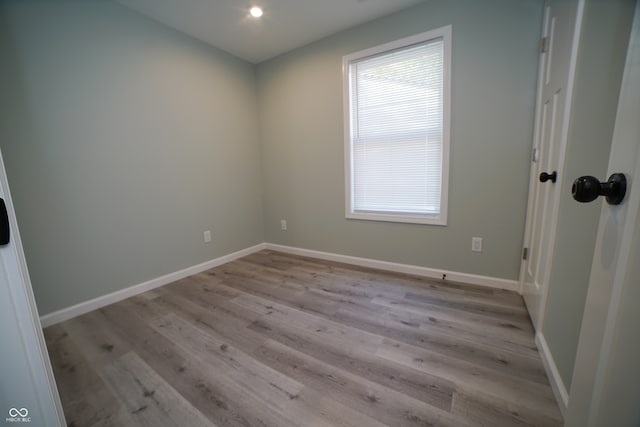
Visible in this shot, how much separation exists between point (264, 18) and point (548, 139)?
2.43m

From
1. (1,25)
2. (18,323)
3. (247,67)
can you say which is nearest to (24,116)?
(1,25)

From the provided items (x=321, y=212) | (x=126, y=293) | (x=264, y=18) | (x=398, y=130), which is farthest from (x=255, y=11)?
(x=126, y=293)

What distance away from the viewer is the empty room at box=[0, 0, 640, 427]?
2.67 feet

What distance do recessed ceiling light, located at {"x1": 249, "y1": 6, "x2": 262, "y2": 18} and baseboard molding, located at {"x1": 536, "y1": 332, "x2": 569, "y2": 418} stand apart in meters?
3.09

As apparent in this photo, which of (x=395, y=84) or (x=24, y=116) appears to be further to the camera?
(x=395, y=84)

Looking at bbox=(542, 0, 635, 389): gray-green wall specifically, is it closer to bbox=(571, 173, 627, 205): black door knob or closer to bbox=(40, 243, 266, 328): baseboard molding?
bbox=(571, 173, 627, 205): black door knob

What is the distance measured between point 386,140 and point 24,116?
2.77 metres

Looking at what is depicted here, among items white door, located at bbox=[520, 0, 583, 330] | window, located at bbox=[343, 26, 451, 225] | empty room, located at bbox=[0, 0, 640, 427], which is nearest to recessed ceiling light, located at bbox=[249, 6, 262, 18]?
empty room, located at bbox=[0, 0, 640, 427]

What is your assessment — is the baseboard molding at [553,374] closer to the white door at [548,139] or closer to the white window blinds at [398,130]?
the white door at [548,139]

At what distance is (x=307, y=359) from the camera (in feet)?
4.42

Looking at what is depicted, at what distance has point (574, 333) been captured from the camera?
969mm

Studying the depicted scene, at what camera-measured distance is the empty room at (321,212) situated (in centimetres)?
81

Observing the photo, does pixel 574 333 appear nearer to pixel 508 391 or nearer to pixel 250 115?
pixel 508 391

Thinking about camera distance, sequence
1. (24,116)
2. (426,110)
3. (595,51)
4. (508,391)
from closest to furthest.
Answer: (595,51) < (508,391) < (24,116) < (426,110)
